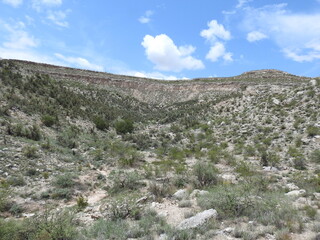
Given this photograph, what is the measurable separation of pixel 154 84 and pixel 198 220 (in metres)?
45.2

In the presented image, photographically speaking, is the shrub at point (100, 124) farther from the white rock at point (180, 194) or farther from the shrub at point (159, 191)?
the white rock at point (180, 194)

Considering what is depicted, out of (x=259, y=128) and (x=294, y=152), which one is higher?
(x=259, y=128)

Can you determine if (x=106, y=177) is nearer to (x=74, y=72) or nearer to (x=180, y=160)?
(x=180, y=160)

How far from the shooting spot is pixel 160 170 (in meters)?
12.9

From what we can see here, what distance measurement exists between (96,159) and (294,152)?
12.1 meters

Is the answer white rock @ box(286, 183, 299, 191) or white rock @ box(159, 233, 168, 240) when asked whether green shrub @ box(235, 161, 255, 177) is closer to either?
white rock @ box(286, 183, 299, 191)

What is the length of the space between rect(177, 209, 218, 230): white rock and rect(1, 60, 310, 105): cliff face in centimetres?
3572

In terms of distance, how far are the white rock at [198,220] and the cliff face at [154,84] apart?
35.7 meters

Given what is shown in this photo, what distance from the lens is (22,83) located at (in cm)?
2408

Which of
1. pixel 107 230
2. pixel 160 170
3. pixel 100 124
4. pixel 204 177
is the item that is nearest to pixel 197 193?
pixel 204 177

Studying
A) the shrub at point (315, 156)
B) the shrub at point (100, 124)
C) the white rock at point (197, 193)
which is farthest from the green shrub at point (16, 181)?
the shrub at point (315, 156)

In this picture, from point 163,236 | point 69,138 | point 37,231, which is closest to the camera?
point 163,236

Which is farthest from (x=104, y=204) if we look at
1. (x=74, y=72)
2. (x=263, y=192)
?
(x=74, y=72)

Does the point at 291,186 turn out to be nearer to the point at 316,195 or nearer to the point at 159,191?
the point at 316,195
